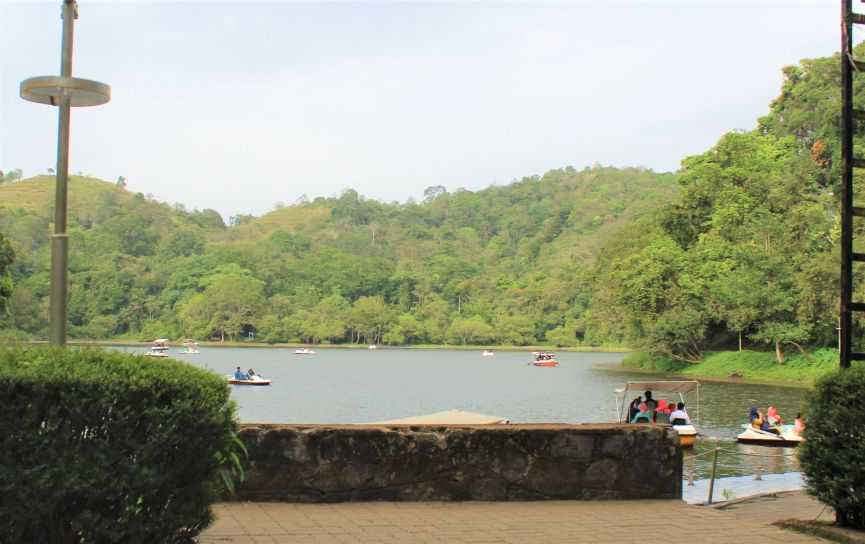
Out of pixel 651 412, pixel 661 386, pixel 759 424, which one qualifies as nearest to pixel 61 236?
pixel 651 412

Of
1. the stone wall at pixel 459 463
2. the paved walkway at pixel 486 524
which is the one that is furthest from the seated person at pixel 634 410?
the paved walkway at pixel 486 524

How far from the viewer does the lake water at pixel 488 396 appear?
36625 mm

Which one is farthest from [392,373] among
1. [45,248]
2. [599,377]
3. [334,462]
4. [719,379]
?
[45,248]

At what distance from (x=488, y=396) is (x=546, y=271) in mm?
99955

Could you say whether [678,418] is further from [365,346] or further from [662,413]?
[365,346]

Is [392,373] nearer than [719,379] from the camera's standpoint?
No

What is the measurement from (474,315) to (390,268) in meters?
28.3

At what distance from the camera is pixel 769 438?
30.8 metres

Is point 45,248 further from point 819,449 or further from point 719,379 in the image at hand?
point 819,449

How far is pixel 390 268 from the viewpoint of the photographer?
173750mm

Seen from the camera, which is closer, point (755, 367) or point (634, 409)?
point (634, 409)

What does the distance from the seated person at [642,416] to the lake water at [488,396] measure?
1.69 metres

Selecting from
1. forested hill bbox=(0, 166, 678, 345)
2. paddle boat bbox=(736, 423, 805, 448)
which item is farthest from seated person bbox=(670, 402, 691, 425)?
forested hill bbox=(0, 166, 678, 345)

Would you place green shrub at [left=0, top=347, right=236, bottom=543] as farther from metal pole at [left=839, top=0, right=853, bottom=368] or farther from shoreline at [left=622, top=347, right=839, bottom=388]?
shoreline at [left=622, top=347, right=839, bottom=388]
